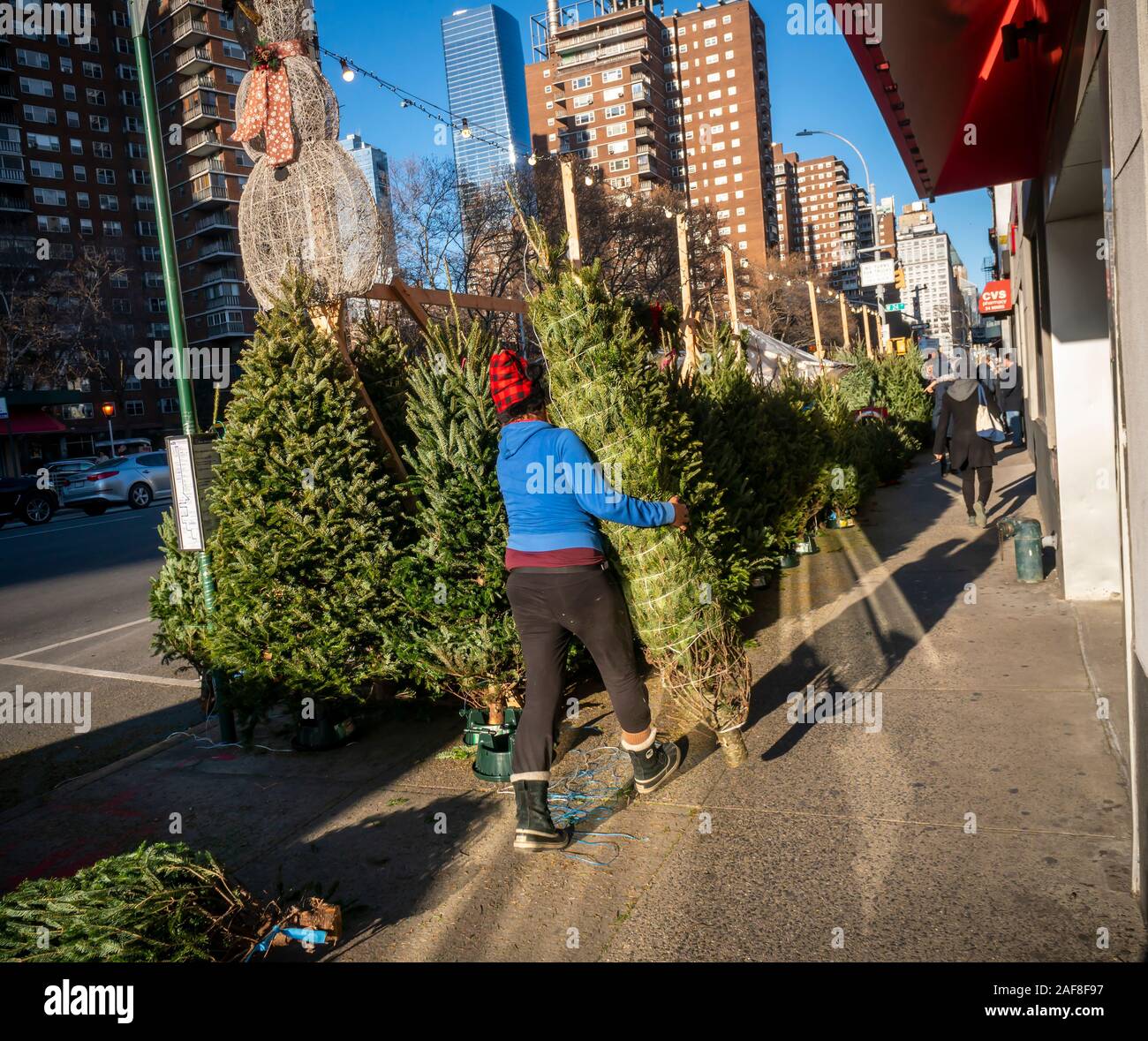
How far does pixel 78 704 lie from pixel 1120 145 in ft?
24.6

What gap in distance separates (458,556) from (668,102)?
392 feet

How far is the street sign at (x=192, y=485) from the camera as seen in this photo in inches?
220

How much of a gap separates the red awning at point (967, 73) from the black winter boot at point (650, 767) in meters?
4.04

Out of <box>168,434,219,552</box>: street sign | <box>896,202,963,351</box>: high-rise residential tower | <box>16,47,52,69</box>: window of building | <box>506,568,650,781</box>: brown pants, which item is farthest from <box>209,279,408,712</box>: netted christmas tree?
<box>896,202,963,351</box>: high-rise residential tower

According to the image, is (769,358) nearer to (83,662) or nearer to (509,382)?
(83,662)

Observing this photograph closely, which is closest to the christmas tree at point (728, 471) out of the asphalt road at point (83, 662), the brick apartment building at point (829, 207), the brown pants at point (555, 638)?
the brown pants at point (555, 638)

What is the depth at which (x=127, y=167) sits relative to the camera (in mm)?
72938

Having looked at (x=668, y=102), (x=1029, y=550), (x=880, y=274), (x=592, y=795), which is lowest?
(x=592, y=795)

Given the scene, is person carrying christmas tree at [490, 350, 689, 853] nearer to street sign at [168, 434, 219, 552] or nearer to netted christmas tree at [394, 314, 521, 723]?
netted christmas tree at [394, 314, 521, 723]

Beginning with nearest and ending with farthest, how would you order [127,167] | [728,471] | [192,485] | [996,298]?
[192,485], [728,471], [996,298], [127,167]

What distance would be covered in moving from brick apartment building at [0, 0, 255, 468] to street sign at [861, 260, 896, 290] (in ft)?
148

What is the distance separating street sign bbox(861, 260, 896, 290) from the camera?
3278 cm

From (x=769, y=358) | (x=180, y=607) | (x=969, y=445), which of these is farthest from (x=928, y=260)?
(x=180, y=607)
